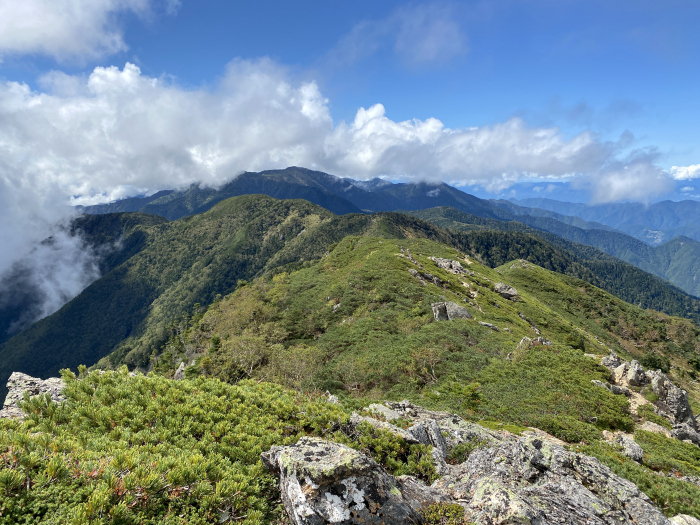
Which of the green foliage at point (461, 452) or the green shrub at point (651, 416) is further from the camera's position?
the green shrub at point (651, 416)

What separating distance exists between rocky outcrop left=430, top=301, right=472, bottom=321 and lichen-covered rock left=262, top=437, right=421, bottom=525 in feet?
147

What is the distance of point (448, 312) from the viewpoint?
53.0m

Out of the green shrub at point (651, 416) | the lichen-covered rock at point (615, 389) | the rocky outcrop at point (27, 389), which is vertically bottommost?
the green shrub at point (651, 416)

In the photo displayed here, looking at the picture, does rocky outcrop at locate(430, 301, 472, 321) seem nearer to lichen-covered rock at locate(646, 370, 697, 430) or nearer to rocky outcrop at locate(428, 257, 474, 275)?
lichen-covered rock at locate(646, 370, 697, 430)

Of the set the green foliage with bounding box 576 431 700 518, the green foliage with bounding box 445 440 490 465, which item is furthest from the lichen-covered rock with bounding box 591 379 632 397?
the green foliage with bounding box 445 440 490 465

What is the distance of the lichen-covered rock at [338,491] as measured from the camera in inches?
300

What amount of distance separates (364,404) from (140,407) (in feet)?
42.8

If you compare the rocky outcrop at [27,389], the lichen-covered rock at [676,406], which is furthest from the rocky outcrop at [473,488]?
the lichen-covered rock at [676,406]

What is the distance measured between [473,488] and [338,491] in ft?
16.3

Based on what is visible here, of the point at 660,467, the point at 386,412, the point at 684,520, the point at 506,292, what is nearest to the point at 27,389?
the point at 386,412

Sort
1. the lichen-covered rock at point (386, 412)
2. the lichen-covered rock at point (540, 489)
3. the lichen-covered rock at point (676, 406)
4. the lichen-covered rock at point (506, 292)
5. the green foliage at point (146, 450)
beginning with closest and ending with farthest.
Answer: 1. the green foliage at point (146, 450)
2. the lichen-covered rock at point (540, 489)
3. the lichen-covered rock at point (386, 412)
4. the lichen-covered rock at point (676, 406)
5. the lichen-covered rock at point (506, 292)

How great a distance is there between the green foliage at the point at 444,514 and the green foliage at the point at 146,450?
13.7ft

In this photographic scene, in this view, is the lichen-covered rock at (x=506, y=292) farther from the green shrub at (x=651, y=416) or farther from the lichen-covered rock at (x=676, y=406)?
the green shrub at (x=651, y=416)

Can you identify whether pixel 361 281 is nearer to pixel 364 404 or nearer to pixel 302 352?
pixel 302 352
